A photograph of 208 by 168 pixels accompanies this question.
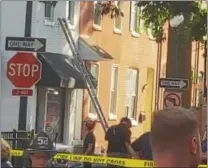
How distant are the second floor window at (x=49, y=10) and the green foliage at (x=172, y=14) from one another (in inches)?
38.9

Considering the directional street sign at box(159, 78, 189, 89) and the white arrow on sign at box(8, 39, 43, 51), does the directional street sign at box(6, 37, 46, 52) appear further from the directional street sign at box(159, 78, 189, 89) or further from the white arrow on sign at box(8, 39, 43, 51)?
the directional street sign at box(159, 78, 189, 89)

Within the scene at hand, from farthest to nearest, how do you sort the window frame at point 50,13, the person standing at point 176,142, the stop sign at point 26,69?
1. the stop sign at point 26,69
2. the window frame at point 50,13
3. the person standing at point 176,142

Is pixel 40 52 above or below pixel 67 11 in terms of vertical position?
below

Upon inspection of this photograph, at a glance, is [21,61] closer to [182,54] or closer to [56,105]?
[56,105]

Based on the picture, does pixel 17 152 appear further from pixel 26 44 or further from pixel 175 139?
pixel 175 139

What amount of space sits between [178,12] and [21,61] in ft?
6.57

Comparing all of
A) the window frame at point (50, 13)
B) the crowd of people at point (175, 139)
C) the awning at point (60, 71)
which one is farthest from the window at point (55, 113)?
the crowd of people at point (175, 139)

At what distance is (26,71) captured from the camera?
25.0ft

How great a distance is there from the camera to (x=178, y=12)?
321 inches

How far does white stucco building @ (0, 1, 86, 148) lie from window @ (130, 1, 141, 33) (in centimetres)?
66

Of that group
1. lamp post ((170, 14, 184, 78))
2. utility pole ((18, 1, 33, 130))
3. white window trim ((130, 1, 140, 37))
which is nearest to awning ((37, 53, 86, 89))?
utility pole ((18, 1, 33, 130))

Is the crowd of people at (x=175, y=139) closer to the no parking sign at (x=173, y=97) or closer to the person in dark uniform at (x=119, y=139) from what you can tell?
the person in dark uniform at (x=119, y=139)

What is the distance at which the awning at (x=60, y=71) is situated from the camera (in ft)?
24.2

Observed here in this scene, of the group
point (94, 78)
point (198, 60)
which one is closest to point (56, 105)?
point (94, 78)
